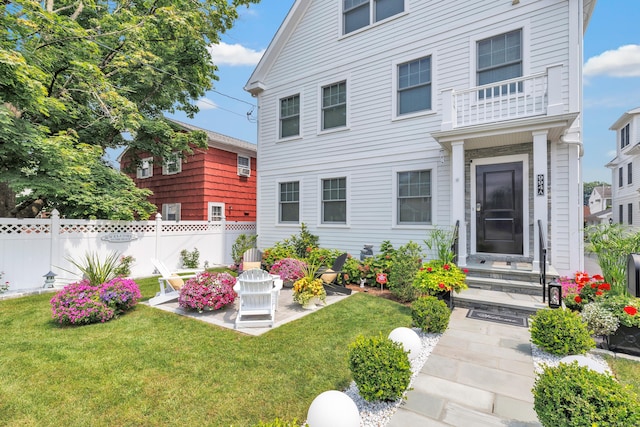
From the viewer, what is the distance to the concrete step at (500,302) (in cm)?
475

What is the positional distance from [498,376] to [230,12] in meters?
13.8

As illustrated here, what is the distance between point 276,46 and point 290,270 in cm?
804

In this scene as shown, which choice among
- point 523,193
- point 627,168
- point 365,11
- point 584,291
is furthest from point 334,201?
point 627,168

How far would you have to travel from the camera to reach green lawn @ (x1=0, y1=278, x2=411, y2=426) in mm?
2477

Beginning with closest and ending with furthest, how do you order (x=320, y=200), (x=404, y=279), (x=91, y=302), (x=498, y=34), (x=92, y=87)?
(x=91, y=302) < (x=404, y=279) < (x=498, y=34) < (x=92, y=87) < (x=320, y=200)

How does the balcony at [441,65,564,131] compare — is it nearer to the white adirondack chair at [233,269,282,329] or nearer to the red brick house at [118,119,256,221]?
the white adirondack chair at [233,269,282,329]

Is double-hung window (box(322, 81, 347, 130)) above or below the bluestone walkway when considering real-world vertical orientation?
above

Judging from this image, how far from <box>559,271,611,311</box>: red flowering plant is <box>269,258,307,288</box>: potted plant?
193 inches

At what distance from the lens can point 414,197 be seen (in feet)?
25.2

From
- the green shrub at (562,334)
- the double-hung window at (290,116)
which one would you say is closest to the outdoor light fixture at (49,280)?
the double-hung window at (290,116)

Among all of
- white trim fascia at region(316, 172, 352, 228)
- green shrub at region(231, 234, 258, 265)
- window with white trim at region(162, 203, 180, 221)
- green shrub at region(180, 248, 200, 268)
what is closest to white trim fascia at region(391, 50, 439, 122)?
white trim fascia at region(316, 172, 352, 228)

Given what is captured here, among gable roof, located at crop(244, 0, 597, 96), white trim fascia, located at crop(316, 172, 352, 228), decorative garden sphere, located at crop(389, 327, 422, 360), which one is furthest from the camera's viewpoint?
gable roof, located at crop(244, 0, 597, 96)

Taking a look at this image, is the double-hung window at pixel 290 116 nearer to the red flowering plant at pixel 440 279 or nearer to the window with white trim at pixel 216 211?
the window with white trim at pixel 216 211

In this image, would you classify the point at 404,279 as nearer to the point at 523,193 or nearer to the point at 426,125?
the point at 523,193
